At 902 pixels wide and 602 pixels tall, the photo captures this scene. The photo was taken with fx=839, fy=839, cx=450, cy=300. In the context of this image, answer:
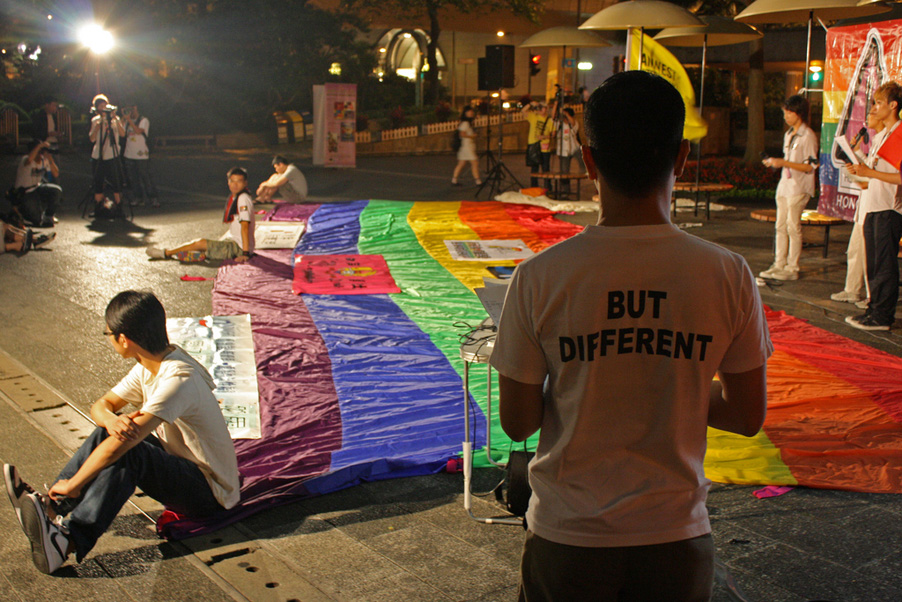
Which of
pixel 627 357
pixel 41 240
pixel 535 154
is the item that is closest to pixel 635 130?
pixel 627 357

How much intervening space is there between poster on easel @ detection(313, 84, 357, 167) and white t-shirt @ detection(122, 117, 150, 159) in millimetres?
6903

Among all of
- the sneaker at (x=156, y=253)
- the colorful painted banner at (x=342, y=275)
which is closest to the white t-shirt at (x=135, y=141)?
the sneaker at (x=156, y=253)

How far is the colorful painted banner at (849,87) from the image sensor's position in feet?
23.8

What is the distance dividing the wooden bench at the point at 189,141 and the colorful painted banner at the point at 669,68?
1947 centimetres

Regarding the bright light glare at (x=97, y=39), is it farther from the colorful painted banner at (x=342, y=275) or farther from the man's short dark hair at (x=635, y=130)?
the man's short dark hair at (x=635, y=130)

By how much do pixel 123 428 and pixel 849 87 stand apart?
23.3 feet

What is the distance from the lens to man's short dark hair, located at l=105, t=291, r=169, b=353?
3.39 meters

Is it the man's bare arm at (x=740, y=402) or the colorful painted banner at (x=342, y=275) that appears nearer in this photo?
the man's bare arm at (x=740, y=402)

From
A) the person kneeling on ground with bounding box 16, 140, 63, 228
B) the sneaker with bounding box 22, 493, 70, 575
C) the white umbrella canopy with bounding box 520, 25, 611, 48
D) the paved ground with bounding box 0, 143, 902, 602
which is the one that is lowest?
the paved ground with bounding box 0, 143, 902, 602

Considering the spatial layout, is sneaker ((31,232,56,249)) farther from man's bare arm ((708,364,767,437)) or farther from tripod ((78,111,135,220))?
man's bare arm ((708,364,767,437))

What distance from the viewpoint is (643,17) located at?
959 centimetres

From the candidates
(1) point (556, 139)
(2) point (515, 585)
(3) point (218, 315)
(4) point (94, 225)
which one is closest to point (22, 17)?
(4) point (94, 225)

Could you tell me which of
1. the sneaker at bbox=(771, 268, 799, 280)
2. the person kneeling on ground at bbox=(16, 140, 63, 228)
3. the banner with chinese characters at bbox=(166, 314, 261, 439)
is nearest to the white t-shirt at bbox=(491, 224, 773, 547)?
the banner with chinese characters at bbox=(166, 314, 261, 439)

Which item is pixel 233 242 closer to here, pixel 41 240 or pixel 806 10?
pixel 41 240
